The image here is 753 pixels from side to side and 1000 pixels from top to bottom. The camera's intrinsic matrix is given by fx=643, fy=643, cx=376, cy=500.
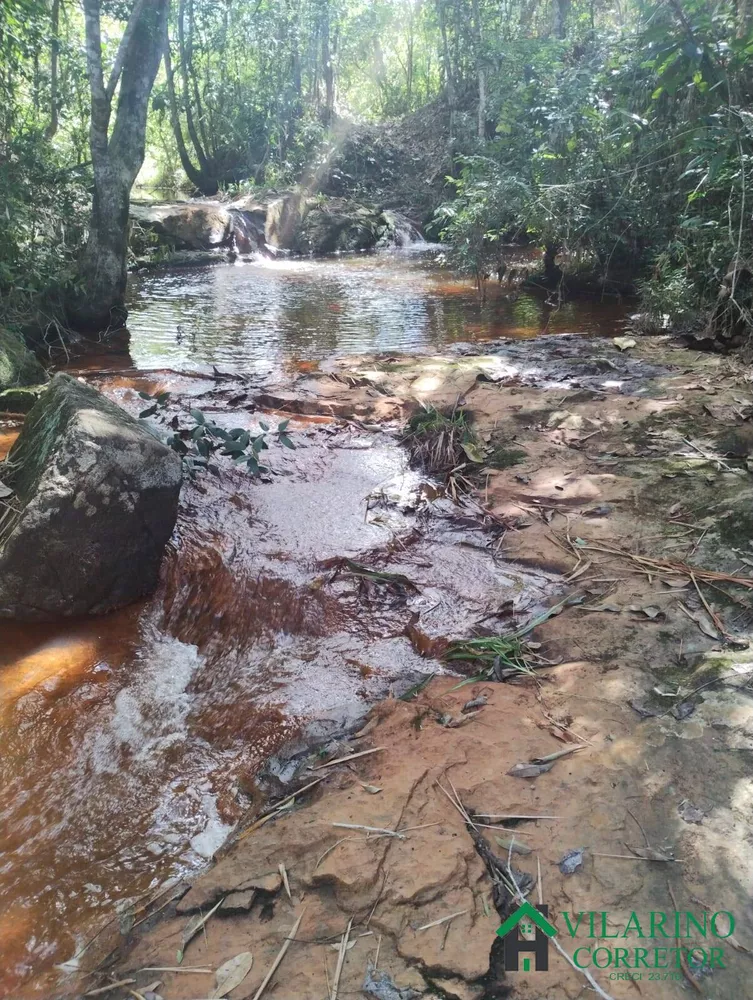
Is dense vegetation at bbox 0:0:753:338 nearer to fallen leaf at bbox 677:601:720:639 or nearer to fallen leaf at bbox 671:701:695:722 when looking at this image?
fallen leaf at bbox 677:601:720:639

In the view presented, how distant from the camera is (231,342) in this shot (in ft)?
29.3

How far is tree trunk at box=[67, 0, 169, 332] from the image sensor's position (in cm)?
794

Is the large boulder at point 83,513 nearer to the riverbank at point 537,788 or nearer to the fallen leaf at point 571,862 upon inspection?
the riverbank at point 537,788

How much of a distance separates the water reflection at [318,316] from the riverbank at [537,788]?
201 inches

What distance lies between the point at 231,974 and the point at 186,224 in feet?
60.0

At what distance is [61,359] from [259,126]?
2070 cm

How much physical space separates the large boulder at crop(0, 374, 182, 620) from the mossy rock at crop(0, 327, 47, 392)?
3263 millimetres

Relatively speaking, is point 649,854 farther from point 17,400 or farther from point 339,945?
point 17,400

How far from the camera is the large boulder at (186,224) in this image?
1641 cm

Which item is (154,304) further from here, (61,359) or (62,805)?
(62,805)

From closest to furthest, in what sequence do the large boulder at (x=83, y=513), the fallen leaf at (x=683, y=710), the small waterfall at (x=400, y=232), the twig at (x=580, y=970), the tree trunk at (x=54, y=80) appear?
the twig at (x=580, y=970) < the fallen leaf at (x=683, y=710) < the large boulder at (x=83, y=513) < the tree trunk at (x=54, y=80) < the small waterfall at (x=400, y=232)

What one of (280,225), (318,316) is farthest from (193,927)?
(280,225)

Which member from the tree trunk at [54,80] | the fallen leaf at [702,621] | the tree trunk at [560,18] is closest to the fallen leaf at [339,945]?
the fallen leaf at [702,621]

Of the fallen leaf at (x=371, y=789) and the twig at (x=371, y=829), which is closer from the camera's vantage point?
the twig at (x=371, y=829)
